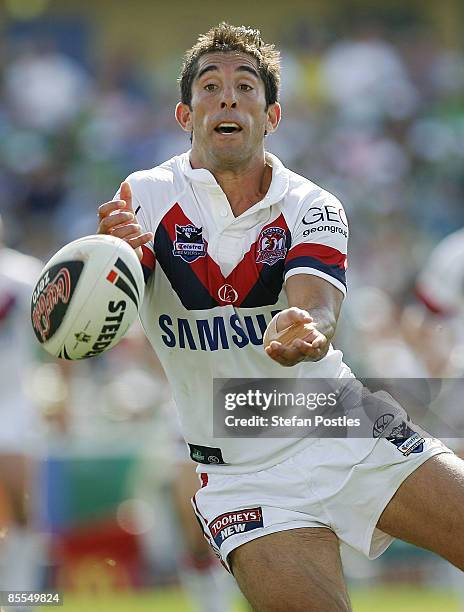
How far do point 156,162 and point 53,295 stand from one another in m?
12.4

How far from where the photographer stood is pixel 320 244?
4.96 metres

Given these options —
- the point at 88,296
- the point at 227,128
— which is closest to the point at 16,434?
the point at 227,128

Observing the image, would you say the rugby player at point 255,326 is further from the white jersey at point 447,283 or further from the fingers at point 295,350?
the white jersey at point 447,283

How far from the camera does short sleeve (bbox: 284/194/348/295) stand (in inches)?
193

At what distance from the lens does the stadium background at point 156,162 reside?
1092cm

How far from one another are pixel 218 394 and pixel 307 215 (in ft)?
2.73

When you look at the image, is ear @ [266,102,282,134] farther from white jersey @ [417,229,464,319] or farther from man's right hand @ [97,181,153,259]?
white jersey @ [417,229,464,319]

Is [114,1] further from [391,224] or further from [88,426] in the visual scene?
[88,426]

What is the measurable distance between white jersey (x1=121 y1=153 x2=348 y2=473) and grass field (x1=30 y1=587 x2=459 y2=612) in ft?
15.4

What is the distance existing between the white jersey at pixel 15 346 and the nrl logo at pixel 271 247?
3.79m

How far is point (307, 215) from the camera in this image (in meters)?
5.10

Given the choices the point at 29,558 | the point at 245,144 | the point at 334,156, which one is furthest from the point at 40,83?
the point at 245,144

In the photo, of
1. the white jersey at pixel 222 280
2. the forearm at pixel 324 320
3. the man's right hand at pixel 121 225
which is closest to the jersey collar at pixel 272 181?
the white jersey at pixel 222 280

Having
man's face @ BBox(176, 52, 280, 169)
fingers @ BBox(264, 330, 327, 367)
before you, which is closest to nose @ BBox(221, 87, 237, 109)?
man's face @ BBox(176, 52, 280, 169)
